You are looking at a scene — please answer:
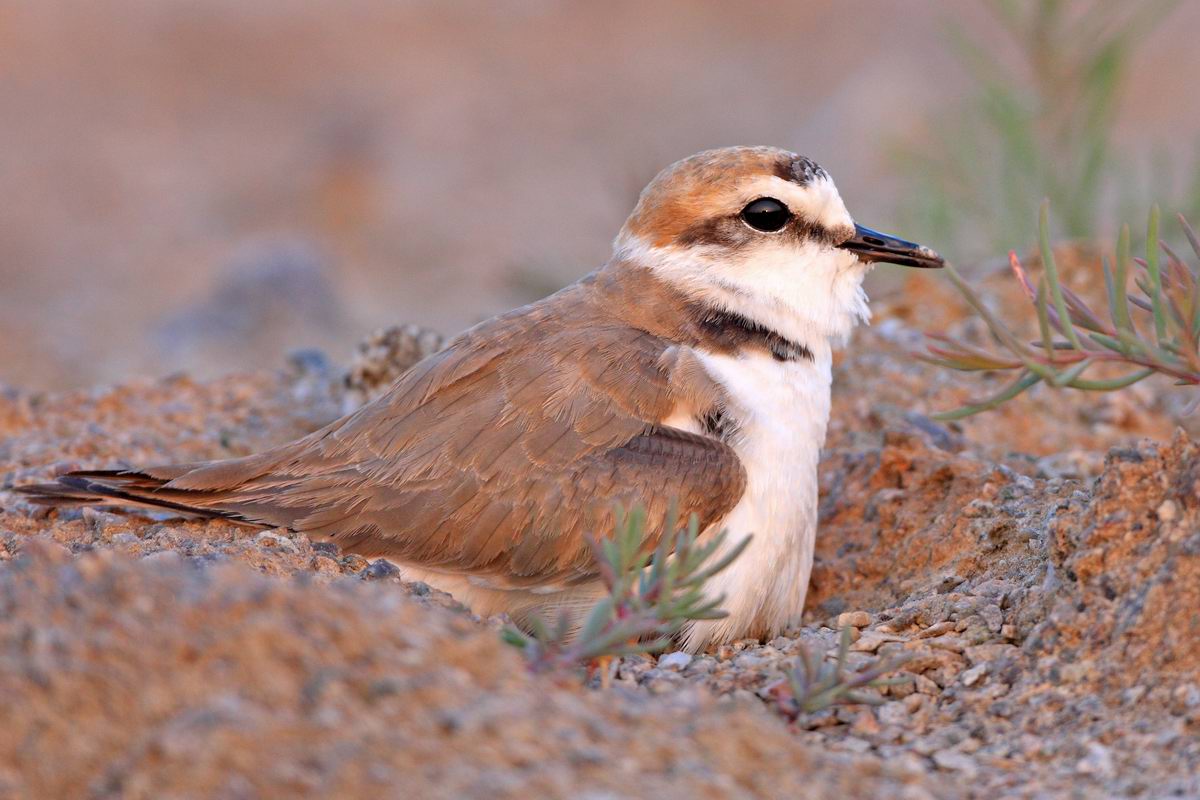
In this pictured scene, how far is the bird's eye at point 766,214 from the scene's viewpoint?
4547 mm

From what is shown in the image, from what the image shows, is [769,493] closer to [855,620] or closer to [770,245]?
[855,620]

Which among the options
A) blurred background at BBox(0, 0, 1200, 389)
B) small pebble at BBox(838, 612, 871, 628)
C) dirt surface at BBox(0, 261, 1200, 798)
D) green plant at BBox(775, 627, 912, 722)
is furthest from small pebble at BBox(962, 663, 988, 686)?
blurred background at BBox(0, 0, 1200, 389)

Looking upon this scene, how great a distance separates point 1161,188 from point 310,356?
5304mm

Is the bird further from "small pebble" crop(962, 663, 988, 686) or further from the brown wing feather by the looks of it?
"small pebble" crop(962, 663, 988, 686)

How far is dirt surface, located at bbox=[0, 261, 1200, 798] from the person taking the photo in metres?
2.34

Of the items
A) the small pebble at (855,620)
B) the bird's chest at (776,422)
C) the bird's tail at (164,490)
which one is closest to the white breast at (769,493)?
the bird's chest at (776,422)

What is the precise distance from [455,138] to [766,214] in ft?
44.8

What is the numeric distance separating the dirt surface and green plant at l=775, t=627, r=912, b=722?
0.04 meters

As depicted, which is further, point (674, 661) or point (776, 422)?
point (776, 422)

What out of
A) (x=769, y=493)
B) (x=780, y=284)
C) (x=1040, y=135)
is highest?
(x=1040, y=135)

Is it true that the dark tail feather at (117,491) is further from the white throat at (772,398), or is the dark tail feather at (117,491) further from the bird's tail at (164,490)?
the white throat at (772,398)

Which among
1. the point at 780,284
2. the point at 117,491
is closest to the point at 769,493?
the point at 780,284

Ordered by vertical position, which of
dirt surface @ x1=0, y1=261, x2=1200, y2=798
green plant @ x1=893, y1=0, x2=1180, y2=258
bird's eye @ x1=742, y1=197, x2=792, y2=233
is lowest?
Result: dirt surface @ x1=0, y1=261, x2=1200, y2=798

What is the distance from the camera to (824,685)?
3016 millimetres
